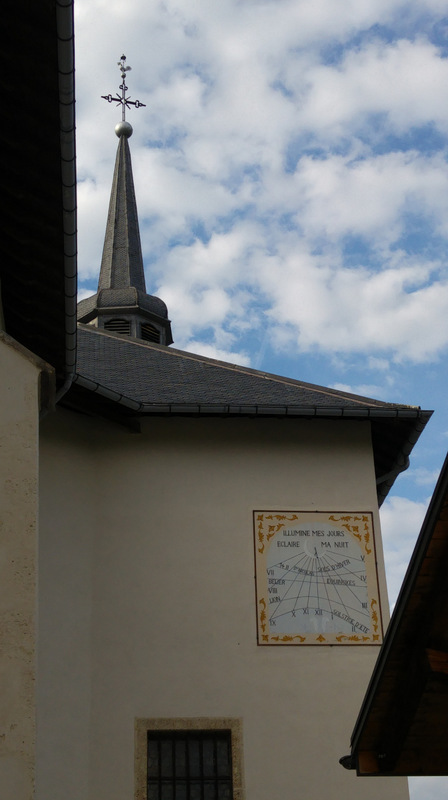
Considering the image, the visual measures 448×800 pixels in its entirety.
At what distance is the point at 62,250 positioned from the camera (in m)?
8.41

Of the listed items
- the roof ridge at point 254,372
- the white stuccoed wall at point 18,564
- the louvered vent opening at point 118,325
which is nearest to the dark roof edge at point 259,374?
the roof ridge at point 254,372

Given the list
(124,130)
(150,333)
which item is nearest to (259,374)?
(150,333)

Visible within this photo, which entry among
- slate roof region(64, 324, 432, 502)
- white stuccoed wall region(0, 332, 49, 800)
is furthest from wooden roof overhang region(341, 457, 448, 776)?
slate roof region(64, 324, 432, 502)

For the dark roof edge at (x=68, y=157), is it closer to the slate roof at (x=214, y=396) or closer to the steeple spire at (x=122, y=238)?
the slate roof at (x=214, y=396)

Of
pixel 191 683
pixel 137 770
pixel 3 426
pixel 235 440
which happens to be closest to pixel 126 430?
pixel 235 440

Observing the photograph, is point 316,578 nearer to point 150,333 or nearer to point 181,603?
point 181,603

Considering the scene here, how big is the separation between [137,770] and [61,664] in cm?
125

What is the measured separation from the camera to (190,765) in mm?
11039

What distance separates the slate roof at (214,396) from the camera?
12.2 meters

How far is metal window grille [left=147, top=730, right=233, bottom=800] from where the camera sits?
35.8 feet

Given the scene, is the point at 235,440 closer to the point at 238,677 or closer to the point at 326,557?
the point at 326,557

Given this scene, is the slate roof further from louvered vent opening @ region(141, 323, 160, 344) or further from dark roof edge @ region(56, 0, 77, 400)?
louvered vent opening @ region(141, 323, 160, 344)

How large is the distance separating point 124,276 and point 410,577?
15964 millimetres

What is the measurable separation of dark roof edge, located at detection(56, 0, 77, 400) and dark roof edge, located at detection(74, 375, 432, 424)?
8.40ft
